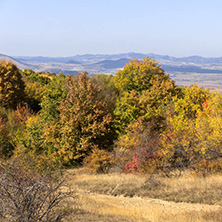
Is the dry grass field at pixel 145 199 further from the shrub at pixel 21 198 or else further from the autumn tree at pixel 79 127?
the autumn tree at pixel 79 127

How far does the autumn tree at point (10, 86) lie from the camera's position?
4666 centimetres

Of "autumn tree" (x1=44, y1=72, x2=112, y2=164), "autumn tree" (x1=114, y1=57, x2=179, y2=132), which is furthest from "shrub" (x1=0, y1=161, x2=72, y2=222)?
"autumn tree" (x1=114, y1=57, x2=179, y2=132)

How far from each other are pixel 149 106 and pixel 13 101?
25.8 m

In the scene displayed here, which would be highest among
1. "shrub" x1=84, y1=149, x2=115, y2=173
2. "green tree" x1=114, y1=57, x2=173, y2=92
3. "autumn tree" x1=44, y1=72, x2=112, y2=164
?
"green tree" x1=114, y1=57, x2=173, y2=92

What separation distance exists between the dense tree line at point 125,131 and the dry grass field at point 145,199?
2199 millimetres

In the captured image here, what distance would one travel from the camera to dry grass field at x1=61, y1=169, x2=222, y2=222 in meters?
13.0

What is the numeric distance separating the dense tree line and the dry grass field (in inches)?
86.6

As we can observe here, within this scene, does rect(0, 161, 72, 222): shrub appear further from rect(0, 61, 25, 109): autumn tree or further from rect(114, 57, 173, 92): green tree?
rect(0, 61, 25, 109): autumn tree

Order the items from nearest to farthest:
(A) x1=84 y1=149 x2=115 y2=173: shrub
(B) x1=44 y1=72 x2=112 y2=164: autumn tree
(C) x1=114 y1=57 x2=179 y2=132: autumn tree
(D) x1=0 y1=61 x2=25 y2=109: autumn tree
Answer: (A) x1=84 y1=149 x2=115 y2=173: shrub, (B) x1=44 y1=72 x2=112 y2=164: autumn tree, (C) x1=114 y1=57 x2=179 y2=132: autumn tree, (D) x1=0 y1=61 x2=25 y2=109: autumn tree

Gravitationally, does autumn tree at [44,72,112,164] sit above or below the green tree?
below

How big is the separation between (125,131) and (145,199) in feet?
47.1

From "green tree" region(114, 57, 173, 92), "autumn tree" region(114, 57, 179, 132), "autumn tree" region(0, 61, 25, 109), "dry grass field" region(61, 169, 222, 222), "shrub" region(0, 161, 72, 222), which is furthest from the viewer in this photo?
"autumn tree" region(0, 61, 25, 109)

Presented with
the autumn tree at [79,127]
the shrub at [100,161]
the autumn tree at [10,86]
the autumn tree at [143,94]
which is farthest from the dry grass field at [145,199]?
the autumn tree at [10,86]

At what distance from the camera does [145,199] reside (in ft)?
61.4
